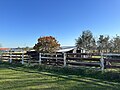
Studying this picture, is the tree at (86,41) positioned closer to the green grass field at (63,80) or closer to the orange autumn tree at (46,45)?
the orange autumn tree at (46,45)

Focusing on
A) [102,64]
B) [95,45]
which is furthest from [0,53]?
[95,45]

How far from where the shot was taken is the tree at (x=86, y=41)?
200 ft

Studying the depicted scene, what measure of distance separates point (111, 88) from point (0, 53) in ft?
67.3

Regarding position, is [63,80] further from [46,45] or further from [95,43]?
[95,43]

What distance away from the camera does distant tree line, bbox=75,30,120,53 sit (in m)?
58.9

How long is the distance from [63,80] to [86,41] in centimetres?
5198

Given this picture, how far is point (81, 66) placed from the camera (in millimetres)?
14070

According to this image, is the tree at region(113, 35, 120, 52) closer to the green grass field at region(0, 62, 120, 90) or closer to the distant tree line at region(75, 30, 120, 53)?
the distant tree line at region(75, 30, 120, 53)

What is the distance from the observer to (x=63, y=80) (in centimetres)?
1036

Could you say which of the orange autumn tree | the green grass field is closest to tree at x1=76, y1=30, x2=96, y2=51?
the orange autumn tree

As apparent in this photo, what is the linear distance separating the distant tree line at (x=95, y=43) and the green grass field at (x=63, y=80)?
4436 cm

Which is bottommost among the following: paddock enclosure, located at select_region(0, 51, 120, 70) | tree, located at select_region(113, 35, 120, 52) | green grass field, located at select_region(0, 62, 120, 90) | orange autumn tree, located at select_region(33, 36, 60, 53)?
green grass field, located at select_region(0, 62, 120, 90)

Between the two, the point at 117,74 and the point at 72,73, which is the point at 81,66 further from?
the point at 117,74

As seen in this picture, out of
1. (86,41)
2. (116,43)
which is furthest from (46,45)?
(86,41)
